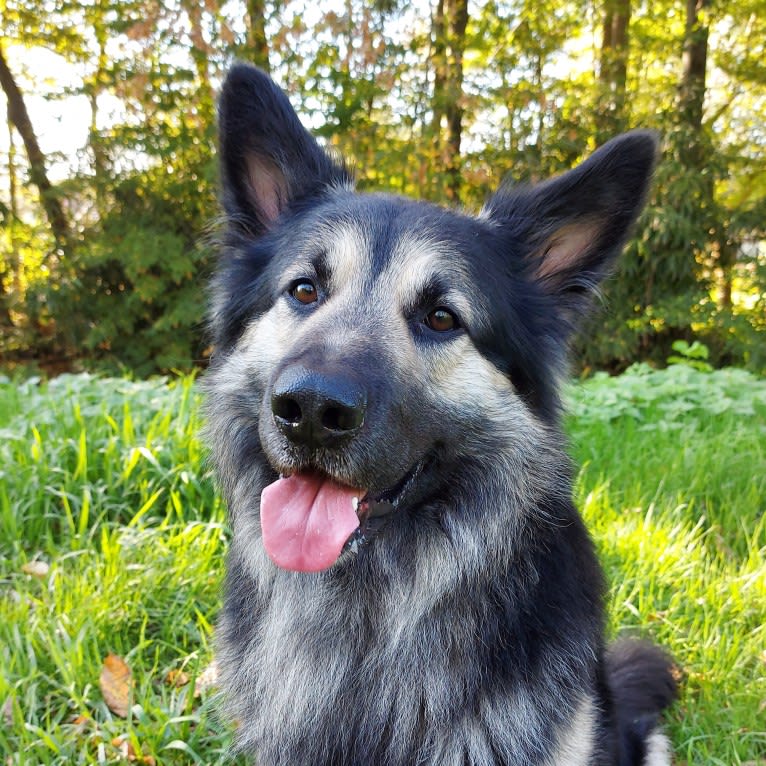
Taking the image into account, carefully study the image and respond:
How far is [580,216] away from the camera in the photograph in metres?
2.23

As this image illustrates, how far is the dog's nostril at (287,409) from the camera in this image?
64.7 inches

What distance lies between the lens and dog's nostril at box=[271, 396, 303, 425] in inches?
64.7

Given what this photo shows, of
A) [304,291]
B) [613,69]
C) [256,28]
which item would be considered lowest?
[304,291]

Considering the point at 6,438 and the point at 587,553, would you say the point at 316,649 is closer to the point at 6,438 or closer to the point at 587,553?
the point at 587,553

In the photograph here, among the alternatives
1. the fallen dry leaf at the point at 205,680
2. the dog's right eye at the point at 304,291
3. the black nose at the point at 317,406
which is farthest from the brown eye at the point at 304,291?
the fallen dry leaf at the point at 205,680

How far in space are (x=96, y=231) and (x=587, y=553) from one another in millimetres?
9798

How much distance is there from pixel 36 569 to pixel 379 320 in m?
2.14

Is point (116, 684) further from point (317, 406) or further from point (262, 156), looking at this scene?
point (262, 156)

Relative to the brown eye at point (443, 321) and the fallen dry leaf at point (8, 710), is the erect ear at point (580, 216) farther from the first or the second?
the fallen dry leaf at point (8, 710)

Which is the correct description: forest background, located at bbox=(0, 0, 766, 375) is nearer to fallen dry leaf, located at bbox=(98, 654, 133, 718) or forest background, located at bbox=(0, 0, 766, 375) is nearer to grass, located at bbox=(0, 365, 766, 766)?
grass, located at bbox=(0, 365, 766, 766)

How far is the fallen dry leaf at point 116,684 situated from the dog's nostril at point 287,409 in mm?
1479

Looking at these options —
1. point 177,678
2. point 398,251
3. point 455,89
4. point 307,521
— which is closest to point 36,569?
point 177,678

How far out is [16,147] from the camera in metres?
10.9

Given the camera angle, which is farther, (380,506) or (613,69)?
(613,69)
